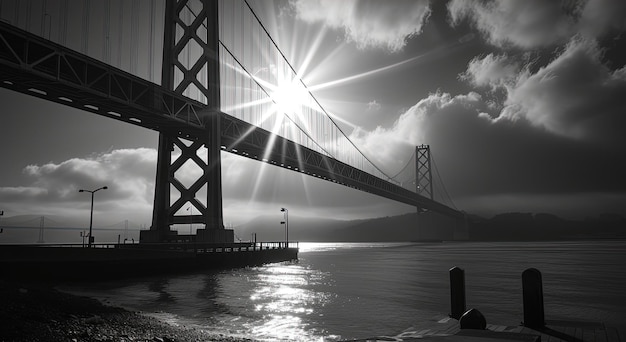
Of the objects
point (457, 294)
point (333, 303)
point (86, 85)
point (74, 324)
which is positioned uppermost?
point (86, 85)

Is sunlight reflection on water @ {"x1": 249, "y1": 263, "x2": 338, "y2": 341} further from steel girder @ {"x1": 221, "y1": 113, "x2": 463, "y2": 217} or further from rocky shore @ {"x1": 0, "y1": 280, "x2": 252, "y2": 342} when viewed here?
steel girder @ {"x1": 221, "y1": 113, "x2": 463, "y2": 217}

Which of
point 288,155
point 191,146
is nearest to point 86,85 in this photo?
point 191,146

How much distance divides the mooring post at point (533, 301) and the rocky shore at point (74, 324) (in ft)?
24.6

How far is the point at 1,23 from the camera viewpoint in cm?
2978

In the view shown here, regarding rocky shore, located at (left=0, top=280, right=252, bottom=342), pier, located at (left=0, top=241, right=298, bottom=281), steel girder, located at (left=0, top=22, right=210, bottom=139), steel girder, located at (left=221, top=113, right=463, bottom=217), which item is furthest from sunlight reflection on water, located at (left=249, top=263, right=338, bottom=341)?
steel girder, located at (left=221, top=113, right=463, bottom=217)

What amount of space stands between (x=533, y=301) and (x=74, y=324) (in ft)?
37.8

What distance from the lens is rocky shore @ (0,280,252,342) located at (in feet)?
32.0

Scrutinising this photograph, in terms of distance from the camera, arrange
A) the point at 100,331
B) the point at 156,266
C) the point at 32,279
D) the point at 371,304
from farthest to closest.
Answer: the point at 156,266 → the point at 32,279 → the point at 371,304 → the point at 100,331

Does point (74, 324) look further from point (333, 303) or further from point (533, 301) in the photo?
point (533, 301)

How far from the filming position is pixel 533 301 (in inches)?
455

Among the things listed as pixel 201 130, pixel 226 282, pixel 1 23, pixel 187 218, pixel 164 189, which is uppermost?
pixel 1 23

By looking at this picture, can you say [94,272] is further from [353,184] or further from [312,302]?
[353,184]

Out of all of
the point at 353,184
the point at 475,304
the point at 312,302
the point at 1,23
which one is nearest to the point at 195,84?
the point at 1,23

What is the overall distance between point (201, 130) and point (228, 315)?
101 feet
